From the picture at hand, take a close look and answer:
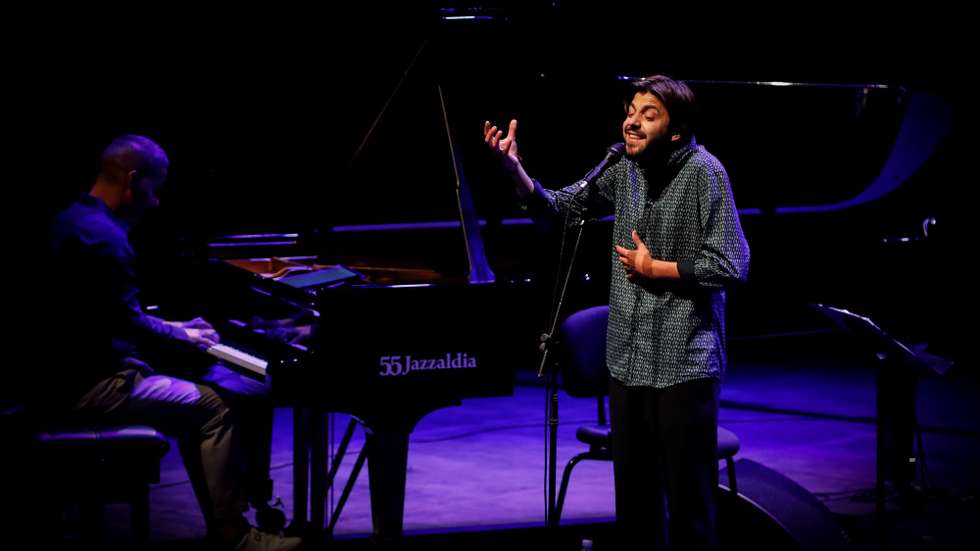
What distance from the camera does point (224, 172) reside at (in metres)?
6.84

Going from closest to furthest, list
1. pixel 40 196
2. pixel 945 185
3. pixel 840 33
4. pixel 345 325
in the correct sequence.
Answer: pixel 345 325 → pixel 40 196 → pixel 945 185 → pixel 840 33

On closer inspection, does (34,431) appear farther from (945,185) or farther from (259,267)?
(945,185)

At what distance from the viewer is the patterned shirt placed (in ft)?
9.93

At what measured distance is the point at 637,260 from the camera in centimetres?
301

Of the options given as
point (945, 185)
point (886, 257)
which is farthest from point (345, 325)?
point (945, 185)

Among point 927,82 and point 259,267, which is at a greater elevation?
point 927,82

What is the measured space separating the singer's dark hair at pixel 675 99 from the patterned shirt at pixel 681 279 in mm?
56

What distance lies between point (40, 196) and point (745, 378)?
4.65 m

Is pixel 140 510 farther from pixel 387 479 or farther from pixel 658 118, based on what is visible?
pixel 658 118

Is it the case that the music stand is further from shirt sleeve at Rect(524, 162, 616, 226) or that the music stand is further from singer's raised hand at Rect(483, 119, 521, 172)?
singer's raised hand at Rect(483, 119, 521, 172)

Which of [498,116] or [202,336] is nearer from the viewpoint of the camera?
[202,336]

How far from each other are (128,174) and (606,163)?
71.9 inches

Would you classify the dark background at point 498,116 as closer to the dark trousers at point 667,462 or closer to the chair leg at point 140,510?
the chair leg at point 140,510

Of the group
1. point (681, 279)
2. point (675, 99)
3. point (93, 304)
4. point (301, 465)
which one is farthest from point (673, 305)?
point (93, 304)
